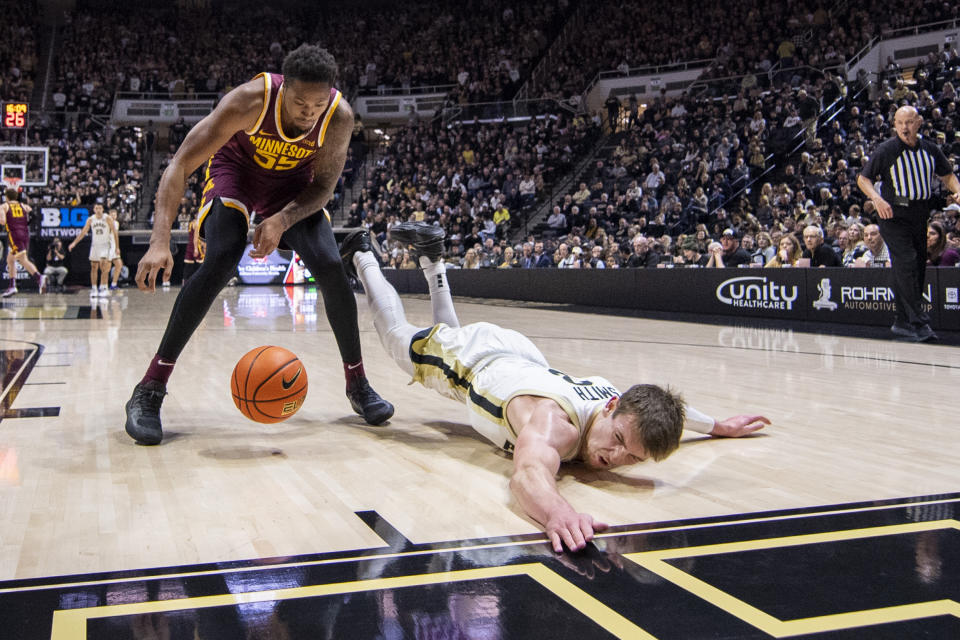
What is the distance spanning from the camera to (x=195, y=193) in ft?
81.2

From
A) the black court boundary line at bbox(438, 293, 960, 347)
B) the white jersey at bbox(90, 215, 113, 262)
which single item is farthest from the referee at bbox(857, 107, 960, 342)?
the white jersey at bbox(90, 215, 113, 262)

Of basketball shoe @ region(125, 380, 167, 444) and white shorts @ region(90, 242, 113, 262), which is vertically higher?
white shorts @ region(90, 242, 113, 262)

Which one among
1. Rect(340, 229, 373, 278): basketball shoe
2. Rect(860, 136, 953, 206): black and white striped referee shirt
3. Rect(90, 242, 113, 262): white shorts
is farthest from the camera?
Rect(90, 242, 113, 262): white shorts

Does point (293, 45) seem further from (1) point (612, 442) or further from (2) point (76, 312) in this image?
(1) point (612, 442)

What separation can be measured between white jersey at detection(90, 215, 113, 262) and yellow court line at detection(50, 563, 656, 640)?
13.7m

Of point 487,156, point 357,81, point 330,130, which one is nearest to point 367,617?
point 330,130

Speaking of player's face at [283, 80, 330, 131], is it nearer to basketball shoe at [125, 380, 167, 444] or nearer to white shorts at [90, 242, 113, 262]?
basketball shoe at [125, 380, 167, 444]

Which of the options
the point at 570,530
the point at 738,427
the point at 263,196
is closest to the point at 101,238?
the point at 263,196

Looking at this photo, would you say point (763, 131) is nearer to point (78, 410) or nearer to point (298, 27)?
point (78, 410)

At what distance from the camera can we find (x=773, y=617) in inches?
63.4

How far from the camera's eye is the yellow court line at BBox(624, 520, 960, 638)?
62.1 inches

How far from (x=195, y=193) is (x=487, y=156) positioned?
29.7ft

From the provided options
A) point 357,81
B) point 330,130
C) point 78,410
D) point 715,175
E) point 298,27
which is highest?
point 298,27

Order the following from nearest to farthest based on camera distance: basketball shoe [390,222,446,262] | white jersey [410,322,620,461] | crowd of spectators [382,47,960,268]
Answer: white jersey [410,322,620,461] < basketball shoe [390,222,446,262] < crowd of spectators [382,47,960,268]
